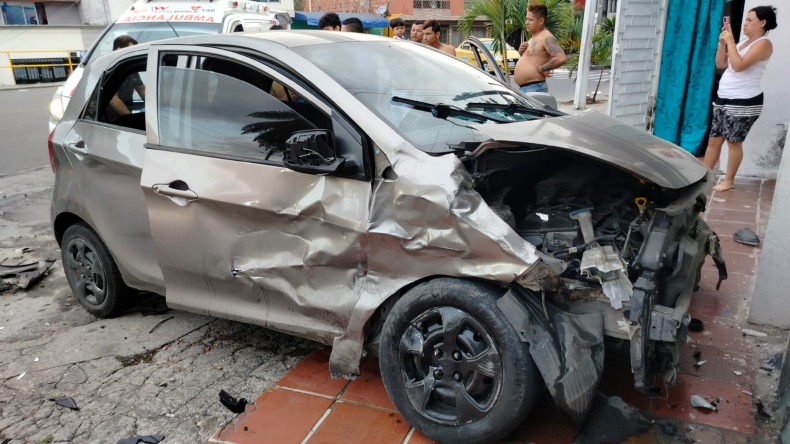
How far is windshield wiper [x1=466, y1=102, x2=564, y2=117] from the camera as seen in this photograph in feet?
11.6

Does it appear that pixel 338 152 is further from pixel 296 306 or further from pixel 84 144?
pixel 84 144

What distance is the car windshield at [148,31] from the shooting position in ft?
24.5

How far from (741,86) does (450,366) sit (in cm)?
523

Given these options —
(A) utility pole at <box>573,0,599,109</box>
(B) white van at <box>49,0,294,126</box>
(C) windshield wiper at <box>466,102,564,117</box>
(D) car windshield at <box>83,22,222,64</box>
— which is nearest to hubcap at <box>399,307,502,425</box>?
(C) windshield wiper at <box>466,102,564,117</box>

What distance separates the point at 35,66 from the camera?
2666 centimetres

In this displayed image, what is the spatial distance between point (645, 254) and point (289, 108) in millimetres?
1853

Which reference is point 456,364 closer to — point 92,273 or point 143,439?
point 143,439

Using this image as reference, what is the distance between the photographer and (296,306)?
315cm

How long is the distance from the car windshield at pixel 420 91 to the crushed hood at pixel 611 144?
0.18 meters

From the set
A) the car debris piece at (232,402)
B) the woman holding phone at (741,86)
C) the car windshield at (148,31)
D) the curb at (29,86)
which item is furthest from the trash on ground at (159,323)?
the curb at (29,86)

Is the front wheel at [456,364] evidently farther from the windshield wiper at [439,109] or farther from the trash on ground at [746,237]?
the trash on ground at [746,237]

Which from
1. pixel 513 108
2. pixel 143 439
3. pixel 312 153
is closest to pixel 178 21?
pixel 513 108

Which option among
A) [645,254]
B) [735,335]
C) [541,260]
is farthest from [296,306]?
[735,335]

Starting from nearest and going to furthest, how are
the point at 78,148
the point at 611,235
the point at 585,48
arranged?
the point at 611,235
the point at 78,148
the point at 585,48
